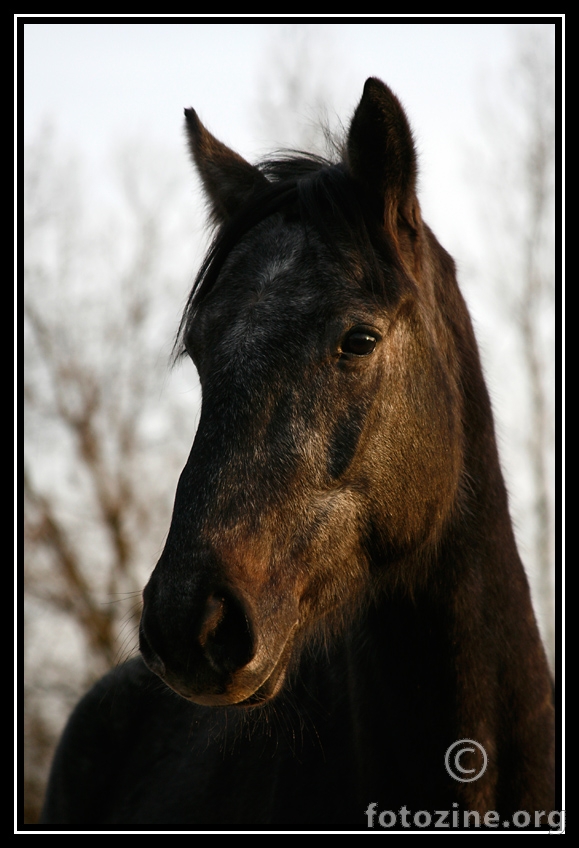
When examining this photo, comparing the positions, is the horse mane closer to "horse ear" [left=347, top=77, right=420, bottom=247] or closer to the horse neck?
"horse ear" [left=347, top=77, right=420, bottom=247]

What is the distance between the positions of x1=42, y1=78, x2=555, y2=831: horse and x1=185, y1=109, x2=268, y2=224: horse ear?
15mm

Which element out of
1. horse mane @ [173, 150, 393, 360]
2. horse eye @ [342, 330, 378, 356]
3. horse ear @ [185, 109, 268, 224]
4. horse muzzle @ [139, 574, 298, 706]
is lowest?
horse muzzle @ [139, 574, 298, 706]

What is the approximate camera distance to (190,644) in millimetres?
2238

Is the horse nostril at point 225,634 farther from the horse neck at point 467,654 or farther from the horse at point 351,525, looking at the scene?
the horse neck at point 467,654

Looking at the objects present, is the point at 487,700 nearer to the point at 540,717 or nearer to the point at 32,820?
the point at 540,717

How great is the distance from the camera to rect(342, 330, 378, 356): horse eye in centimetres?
284

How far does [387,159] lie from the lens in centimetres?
318

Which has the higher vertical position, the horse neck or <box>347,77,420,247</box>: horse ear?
<box>347,77,420,247</box>: horse ear

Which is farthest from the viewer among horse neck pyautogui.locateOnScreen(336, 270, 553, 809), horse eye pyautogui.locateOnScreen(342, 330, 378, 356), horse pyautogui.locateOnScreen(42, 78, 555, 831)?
horse neck pyautogui.locateOnScreen(336, 270, 553, 809)

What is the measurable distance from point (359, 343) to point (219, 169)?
1.46m

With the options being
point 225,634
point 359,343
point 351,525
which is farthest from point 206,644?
point 359,343

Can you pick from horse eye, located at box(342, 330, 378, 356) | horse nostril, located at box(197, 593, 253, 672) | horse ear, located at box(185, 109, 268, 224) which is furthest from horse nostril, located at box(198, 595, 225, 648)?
horse ear, located at box(185, 109, 268, 224)

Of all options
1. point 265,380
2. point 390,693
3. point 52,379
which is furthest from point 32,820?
point 265,380

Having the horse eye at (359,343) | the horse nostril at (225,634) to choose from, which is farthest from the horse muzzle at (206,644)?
the horse eye at (359,343)
